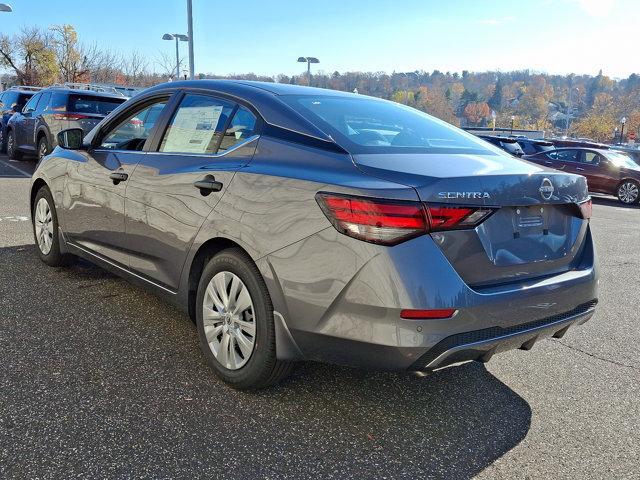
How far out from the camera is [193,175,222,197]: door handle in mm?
3082

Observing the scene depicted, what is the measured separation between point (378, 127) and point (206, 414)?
1.84 meters

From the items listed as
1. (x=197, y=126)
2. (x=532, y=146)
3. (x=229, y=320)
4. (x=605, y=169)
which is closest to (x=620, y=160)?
(x=605, y=169)

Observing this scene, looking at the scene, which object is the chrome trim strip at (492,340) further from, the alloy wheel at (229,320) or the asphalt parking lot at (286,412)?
the alloy wheel at (229,320)

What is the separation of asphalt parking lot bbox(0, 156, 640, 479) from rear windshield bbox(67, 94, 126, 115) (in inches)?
328

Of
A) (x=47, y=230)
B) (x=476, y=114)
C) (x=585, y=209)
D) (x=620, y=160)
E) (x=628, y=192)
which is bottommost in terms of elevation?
(x=628, y=192)

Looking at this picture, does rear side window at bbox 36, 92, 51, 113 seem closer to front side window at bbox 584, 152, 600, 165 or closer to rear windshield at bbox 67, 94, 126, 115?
rear windshield at bbox 67, 94, 126, 115

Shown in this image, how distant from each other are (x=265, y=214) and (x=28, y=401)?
150 centimetres

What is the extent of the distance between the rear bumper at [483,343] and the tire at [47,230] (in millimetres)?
3706

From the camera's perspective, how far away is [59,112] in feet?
37.7

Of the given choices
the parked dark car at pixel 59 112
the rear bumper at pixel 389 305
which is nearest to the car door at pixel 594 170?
the parked dark car at pixel 59 112

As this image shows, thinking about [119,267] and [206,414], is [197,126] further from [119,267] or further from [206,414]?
[206,414]

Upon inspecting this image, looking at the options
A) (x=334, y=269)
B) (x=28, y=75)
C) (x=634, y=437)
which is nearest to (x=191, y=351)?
(x=334, y=269)

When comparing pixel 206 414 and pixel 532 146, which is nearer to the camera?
pixel 206 414

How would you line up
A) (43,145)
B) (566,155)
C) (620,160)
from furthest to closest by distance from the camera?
(566,155) < (620,160) < (43,145)
